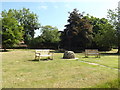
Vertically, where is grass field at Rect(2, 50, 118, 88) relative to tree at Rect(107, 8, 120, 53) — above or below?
below

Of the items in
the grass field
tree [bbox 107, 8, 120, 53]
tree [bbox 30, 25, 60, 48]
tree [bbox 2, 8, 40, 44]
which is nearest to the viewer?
the grass field

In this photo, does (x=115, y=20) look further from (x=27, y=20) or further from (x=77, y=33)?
→ (x=27, y=20)

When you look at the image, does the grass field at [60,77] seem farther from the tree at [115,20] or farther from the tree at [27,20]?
the tree at [27,20]

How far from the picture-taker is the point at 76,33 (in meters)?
24.5

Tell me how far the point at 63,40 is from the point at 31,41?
62.3 feet

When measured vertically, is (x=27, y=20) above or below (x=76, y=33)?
above

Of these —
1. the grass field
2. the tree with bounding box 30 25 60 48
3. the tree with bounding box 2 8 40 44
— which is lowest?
the grass field

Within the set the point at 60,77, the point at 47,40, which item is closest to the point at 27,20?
the point at 47,40

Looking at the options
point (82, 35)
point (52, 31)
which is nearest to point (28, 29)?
point (52, 31)

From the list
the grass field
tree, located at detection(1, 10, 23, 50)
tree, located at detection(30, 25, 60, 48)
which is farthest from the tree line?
the grass field

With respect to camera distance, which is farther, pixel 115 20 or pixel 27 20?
pixel 27 20

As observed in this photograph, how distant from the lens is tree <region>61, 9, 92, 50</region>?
25.0 metres

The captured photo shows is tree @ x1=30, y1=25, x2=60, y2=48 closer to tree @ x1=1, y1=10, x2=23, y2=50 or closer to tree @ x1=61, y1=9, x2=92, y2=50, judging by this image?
tree @ x1=61, y1=9, x2=92, y2=50

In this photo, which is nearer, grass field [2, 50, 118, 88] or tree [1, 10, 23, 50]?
grass field [2, 50, 118, 88]
